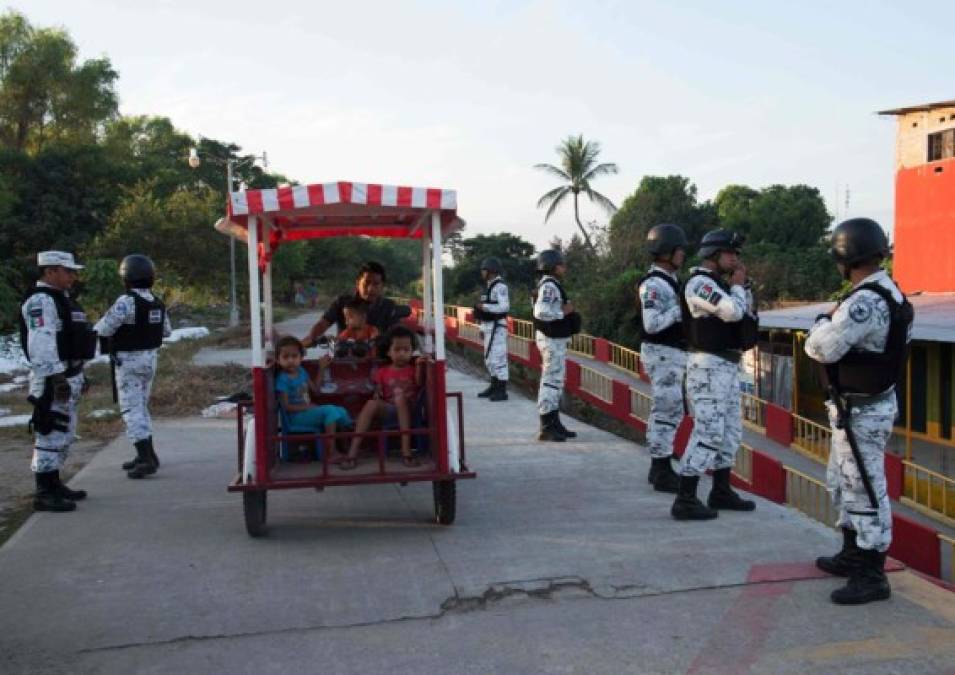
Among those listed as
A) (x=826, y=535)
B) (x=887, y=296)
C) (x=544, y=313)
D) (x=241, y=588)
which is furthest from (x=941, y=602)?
(x=544, y=313)

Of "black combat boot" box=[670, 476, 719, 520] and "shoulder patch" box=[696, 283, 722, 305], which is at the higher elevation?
"shoulder patch" box=[696, 283, 722, 305]

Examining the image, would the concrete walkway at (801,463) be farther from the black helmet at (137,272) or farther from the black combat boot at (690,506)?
the black helmet at (137,272)

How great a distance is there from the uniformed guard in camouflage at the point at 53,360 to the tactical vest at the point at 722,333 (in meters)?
4.34

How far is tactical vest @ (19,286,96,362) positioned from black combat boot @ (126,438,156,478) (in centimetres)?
130

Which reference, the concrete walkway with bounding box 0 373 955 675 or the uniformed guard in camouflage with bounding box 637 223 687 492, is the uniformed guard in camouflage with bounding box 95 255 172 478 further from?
the uniformed guard in camouflage with bounding box 637 223 687 492

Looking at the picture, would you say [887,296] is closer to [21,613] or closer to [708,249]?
[708,249]

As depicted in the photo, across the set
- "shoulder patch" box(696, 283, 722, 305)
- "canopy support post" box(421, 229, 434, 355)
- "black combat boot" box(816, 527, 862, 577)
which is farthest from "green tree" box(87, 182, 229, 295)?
"black combat boot" box(816, 527, 862, 577)

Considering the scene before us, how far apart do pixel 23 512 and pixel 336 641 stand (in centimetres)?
371

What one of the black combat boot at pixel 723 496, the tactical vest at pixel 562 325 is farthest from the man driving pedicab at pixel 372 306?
the black combat boot at pixel 723 496

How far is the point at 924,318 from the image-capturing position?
39.7 ft

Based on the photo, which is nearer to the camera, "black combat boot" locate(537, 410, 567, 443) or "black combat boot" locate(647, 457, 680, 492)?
"black combat boot" locate(647, 457, 680, 492)

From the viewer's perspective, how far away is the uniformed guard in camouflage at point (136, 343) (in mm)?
7219

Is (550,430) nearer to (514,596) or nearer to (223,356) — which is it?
(514,596)

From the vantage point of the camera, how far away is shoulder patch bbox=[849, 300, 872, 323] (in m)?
4.14
